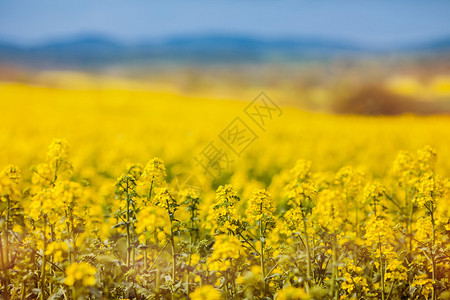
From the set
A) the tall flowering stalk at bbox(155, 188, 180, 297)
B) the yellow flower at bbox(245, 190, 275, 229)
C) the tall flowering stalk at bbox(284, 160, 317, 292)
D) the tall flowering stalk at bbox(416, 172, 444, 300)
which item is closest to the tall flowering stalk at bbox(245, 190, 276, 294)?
the yellow flower at bbox(245, 190, 275, 229)

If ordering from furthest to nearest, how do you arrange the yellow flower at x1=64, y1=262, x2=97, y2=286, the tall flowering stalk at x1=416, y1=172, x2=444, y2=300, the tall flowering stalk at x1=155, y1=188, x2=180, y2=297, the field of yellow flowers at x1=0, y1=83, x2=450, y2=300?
the tall flowering stalk at x1=416, y1=172, x2=444, y2=300 → the tall flowering stalk at x1=155, y1=188, x2=180, y2=297 → the field of yellow flowers at x1=0, y1=83, x2=450, y2=300 → the yellow flower at x1=64, y1=262, x2=97, y2=286

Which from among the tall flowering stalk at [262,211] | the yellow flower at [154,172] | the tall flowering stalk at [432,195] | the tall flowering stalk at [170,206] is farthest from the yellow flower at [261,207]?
Answer: the tall flowering stalk at [432,195]

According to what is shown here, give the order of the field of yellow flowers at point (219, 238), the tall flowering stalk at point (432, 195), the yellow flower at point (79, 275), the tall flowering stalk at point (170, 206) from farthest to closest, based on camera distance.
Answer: the tall flowering stalk at point (432, 195)
the tall flowering stalk at point (170, 206)
the field of yellow flowers at point (219, 238)
the yellow flower at point (79, 275)

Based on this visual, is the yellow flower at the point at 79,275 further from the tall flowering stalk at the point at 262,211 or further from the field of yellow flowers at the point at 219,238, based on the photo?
the tall flowering stalk at the point at 262,211

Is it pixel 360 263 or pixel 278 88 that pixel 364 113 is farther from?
pixel 360 263

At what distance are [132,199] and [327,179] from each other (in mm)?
2315

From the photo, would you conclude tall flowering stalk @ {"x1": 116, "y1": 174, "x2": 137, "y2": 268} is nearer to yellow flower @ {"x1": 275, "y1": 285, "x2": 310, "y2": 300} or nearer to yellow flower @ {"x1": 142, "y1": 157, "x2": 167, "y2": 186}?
yellow flower @ {"x1": 142, "y1": 157, "x2": 167, "y2": 186}

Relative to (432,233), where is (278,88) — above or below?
above

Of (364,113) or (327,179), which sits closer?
(327,179)

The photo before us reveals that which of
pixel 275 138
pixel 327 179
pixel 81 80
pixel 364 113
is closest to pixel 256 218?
pixel 327 179

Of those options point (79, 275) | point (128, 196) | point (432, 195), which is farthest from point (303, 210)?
point (79, 275)

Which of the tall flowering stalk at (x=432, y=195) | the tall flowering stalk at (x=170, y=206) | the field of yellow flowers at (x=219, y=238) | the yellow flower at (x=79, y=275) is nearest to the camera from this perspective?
the yellow flower at (x=79, y=275)

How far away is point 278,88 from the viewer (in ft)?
65.3

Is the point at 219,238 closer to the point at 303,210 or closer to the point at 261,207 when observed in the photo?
the point at 261,207
